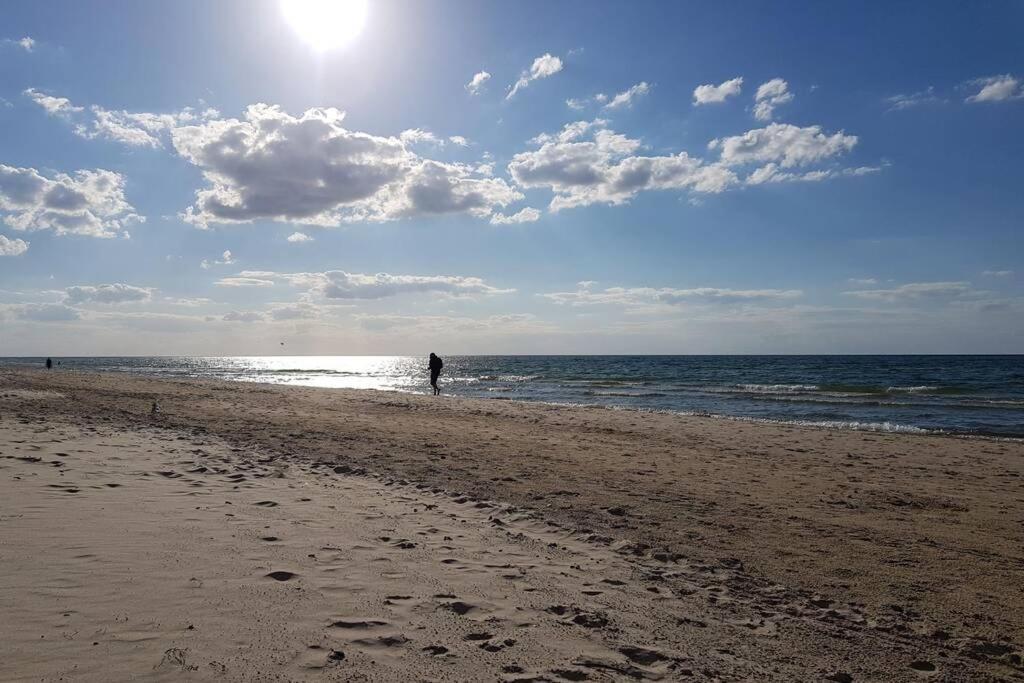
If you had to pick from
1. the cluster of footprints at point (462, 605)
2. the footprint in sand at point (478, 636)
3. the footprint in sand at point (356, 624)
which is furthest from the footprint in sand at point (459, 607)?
the footprint in sand at point (356, 624)

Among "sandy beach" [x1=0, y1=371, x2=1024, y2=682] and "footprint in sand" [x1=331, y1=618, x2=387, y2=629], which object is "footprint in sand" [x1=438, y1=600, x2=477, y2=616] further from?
"footprint in sand" [x1=331, y1=618, x2=387, y2=629]

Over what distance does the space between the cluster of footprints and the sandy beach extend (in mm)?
23

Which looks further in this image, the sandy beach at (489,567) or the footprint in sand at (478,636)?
the footprint in sand at (478,636)

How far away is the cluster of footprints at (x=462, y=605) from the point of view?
3.53m

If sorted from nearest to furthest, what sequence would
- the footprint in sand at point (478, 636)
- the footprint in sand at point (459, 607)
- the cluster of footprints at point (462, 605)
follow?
the cluster of footprints at point (462, 605) → the footprint in sand at point (478, 636) → the footprint in sand at point (459, 607)

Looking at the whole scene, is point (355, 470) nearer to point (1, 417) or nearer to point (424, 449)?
point (424, 449)

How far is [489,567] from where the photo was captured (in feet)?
17.1

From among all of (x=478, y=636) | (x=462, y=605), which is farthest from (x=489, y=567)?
(x=478, y=636)

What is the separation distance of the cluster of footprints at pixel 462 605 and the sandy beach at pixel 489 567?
0.08 ft

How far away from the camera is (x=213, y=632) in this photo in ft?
12.0

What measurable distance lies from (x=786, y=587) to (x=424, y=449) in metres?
7.80

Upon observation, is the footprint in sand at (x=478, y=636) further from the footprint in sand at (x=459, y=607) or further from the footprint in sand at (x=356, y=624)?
the footprint in sand at (x=356, y=624)

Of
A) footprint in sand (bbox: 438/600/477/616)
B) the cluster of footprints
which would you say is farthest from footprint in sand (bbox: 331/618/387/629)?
footprint in sand (bbox: 438/600/477/616)

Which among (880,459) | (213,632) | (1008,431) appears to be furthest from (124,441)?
(1008,431)
